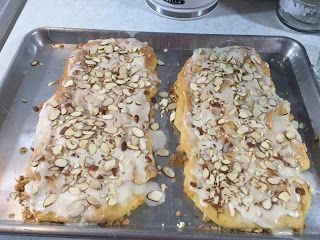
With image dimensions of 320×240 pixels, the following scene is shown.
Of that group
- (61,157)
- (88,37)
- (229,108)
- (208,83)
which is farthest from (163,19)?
(61,157)

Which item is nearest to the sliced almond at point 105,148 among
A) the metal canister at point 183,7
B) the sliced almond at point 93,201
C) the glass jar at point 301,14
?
the sliced almond at point 93,201

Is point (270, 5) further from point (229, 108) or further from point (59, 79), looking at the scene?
point (59, 79)

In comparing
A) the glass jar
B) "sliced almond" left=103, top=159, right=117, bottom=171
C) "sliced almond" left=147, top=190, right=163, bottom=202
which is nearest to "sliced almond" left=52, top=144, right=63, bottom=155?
"sliced almond" left=103, top=159, right=117, bottom=171

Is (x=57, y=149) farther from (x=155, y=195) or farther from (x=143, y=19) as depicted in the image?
(x=143, y=19)

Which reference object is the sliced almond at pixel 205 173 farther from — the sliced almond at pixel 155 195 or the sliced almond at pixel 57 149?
the sliced almond at pixel 57 149

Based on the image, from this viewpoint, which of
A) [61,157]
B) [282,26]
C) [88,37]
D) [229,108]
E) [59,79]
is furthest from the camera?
[282,26]
